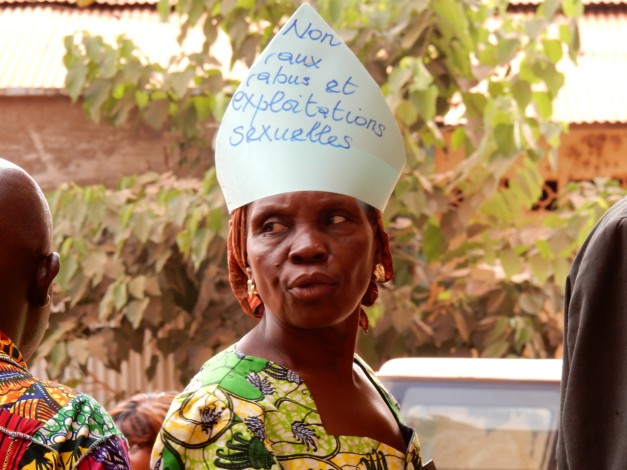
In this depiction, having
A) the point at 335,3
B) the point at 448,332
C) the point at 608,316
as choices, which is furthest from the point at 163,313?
the point at 608,316

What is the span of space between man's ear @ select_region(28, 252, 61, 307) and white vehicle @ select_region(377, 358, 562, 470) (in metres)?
1.93

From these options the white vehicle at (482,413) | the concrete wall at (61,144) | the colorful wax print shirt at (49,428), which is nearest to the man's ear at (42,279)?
the colorful wax print shirt at (49,428)

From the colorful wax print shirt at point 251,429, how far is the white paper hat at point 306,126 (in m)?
0.33

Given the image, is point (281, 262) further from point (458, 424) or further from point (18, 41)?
point (18, 41)

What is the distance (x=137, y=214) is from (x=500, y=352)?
1.74 metres

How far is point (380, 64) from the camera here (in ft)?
17.4

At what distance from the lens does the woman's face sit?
6.81ft

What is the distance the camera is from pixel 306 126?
2.20 metres

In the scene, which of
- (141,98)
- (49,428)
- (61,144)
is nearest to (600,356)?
(49,428)

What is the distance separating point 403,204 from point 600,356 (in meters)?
3.32

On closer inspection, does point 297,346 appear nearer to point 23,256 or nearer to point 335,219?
point 335,219

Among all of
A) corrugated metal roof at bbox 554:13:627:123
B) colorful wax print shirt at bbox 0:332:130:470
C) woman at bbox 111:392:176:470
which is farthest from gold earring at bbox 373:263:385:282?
corrugated metal roof at bbox 554:13:627:123

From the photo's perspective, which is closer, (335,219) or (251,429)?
(251,429)

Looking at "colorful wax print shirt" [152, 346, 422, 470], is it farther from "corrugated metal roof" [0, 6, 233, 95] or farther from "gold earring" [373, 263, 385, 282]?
"corrugated metal roof" [0, 6, 233, 95]
